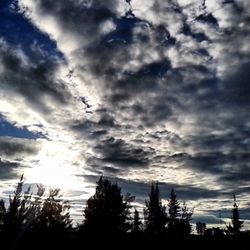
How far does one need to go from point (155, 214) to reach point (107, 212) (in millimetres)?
20675

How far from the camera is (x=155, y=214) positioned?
41.9 metres

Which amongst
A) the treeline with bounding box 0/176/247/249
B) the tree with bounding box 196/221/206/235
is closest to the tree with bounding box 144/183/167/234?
the treeline with bounding box 0/176/247/249

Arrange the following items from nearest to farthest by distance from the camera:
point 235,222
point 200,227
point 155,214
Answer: point 155,214
point 235,222
point 200,227

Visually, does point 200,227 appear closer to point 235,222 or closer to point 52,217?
point 235,222

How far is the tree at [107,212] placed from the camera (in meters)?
22.3

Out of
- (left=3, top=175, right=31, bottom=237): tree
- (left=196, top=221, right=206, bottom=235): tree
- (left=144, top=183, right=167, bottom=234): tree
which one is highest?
(left=196, top=221, right=206, bottom=235): tree

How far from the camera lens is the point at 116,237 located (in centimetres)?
2234

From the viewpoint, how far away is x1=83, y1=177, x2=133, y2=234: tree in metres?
22.3

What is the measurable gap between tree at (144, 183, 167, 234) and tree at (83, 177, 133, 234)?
1700 centimetres

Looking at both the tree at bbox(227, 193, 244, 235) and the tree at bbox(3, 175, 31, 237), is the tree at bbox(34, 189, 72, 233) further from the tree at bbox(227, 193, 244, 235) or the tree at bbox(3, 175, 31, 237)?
the tree at bbox(227, 193, 244, 235)

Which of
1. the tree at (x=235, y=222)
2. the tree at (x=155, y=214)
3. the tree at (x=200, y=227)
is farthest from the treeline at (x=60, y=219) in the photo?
the tree at (x=200, y=227)

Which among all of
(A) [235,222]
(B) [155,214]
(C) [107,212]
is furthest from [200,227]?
→ (C) [107,212]

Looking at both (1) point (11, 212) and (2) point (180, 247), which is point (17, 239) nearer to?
(1) point (11, 212)

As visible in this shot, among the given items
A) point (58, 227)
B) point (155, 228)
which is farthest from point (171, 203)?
point (58, 227)
